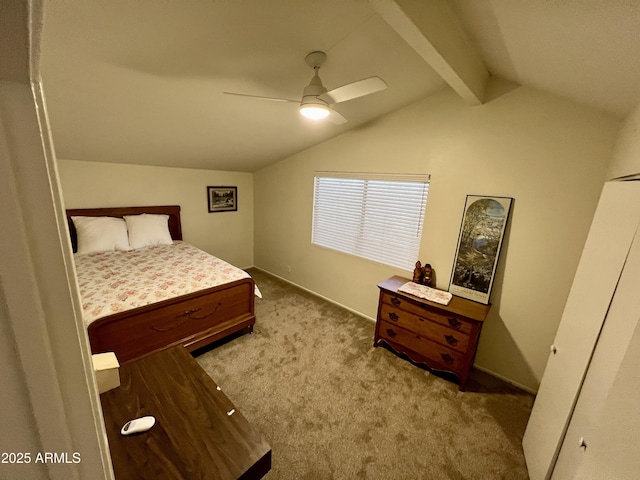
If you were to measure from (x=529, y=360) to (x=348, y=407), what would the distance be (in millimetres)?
1554

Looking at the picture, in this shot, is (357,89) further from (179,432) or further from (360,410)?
(360,410)

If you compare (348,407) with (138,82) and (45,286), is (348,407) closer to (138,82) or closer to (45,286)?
(45,286)

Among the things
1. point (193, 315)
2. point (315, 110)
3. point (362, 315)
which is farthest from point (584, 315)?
point (193, 315)

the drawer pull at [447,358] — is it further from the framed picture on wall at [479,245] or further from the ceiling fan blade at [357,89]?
the ceiling fan blade at [357,89]

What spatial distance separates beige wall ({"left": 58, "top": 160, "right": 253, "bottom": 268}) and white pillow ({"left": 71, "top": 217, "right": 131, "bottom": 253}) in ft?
0.86

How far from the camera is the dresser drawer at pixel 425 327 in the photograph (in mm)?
2051

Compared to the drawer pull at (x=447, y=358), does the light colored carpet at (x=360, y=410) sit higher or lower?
lower

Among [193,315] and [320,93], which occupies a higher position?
[320,93]

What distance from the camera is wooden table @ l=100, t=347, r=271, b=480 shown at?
84cm

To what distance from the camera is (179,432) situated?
3.10 feet

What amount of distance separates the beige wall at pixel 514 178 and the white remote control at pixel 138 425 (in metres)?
2.36

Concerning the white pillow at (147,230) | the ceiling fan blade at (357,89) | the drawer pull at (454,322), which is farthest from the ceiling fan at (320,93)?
the white pillow at (147,230)

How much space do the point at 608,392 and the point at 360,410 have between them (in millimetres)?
1404

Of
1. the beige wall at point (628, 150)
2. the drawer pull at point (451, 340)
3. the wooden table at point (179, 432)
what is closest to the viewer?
the wooden table at point (179, 432)
